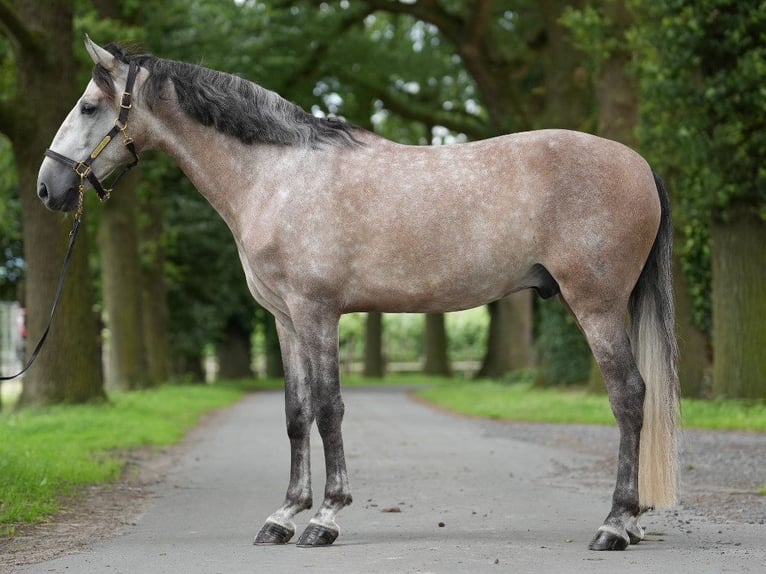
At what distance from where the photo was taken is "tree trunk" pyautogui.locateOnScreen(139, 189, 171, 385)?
28.5m

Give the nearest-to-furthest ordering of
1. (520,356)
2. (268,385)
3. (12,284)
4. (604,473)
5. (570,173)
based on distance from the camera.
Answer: (570,173) → (604,473) → (520,356) → (12,284) → (268,385)

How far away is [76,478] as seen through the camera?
32.8 ft

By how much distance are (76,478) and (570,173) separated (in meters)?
5.27

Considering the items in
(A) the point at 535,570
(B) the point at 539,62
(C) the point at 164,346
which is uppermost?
(B) the point at 539,62

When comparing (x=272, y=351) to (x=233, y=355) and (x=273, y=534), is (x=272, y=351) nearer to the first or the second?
(x=233, y=355)

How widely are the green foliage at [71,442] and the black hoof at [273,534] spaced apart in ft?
5.88

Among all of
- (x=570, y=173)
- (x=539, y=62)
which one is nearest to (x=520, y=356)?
(x=539, y=62)

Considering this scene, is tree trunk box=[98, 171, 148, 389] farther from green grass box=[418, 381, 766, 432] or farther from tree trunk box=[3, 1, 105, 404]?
green grass box=[418, 381, 766, 432]

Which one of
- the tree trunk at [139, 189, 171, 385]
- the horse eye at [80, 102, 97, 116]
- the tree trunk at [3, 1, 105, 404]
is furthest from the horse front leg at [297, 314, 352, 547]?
the tree trunk at [139, 189, 171, 385]

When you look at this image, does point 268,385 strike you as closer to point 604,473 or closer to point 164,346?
point 164,346

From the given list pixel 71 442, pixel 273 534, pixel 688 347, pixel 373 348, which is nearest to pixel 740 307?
pixel 688 347

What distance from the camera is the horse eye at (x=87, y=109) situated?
7406 mm

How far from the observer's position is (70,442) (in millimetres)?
12586

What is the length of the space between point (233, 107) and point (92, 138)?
91 centimetres
